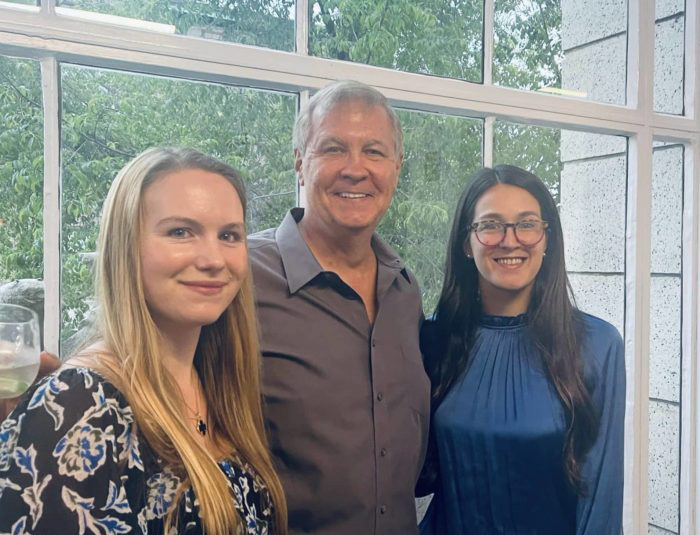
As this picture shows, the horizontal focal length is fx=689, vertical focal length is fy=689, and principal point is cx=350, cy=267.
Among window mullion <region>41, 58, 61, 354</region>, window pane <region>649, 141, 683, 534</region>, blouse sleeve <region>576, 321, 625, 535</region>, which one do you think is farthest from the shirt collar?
window pane <region>649, 141, 683, 534</region>

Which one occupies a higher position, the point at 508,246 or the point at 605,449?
the point at 508,246

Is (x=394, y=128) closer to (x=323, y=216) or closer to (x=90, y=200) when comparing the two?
(x=323, y=216)

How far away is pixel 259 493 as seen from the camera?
1104mm

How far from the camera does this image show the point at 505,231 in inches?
59.2

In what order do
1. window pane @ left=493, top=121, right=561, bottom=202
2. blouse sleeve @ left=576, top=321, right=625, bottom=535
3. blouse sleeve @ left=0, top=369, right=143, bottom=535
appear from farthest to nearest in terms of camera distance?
window pane @ left=493, top=121, right=561, bottom=202, blouse sleeve @ left=576, top=321, right=625, bottom=535, blouse sleeve @ left=0, top=369, right=143, bottom=535

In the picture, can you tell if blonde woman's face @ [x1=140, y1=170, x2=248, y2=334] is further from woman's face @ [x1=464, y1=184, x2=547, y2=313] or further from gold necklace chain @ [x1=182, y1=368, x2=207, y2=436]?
woman's face @ [x1=464, y1=184, x2=547, y2=313]

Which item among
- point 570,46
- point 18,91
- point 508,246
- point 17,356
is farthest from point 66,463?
point 570,46

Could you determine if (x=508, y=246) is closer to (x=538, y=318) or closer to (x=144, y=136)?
(x=538, y=318)

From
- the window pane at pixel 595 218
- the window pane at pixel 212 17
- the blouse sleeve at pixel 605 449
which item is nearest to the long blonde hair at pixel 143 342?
the window pane at pixel 212 17

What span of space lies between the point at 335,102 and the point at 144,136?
1.31 feet

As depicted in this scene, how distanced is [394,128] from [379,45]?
1.14ft

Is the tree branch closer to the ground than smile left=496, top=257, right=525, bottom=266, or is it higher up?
higher up

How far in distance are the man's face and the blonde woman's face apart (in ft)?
1.20

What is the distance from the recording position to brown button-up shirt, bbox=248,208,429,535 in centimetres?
133
